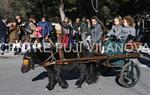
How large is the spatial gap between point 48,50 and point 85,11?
59.3 ft

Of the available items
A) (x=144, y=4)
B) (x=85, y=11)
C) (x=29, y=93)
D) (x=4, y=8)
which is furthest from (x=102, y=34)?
(x=4, y=8)

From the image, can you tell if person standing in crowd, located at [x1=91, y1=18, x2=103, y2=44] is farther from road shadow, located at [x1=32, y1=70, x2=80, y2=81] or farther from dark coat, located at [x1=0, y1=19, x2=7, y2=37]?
dark coat, located at [x1=0, y1=19, x2=7, y2=37]

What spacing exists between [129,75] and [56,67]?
1738mm

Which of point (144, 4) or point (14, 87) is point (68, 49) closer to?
point (14, 87)

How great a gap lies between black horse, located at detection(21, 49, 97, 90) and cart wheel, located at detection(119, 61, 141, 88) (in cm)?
69

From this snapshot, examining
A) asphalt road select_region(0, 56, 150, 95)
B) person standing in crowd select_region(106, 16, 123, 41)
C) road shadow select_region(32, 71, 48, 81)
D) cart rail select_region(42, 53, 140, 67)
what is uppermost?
person standing in crowd select_region(106, 16, 123, 41)

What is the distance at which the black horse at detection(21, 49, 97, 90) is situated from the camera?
344 inches

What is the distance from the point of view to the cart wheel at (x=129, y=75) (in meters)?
9.44

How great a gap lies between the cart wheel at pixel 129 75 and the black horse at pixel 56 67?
69cm

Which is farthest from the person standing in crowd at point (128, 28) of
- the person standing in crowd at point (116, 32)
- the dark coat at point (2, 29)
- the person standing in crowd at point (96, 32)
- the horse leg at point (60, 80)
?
the dark coat at point (2, 29)

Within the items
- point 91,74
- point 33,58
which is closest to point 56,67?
point 33,58

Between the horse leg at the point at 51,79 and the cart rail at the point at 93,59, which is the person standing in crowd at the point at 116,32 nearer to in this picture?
the cart rail at the point at 93,59

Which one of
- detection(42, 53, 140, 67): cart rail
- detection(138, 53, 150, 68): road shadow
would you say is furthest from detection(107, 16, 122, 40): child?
detection(138, 53, 150, 68): road shadow

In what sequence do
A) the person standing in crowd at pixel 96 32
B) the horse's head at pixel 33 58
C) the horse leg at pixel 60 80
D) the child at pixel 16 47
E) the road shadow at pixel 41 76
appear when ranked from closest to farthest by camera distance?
the horse's head at pixel 33 58 < the horse leg at pixel 60 80 < the road shadow at pixel 41 76 < the person standing in crowd at pixel 96 32 < the child at pixel 16 47
